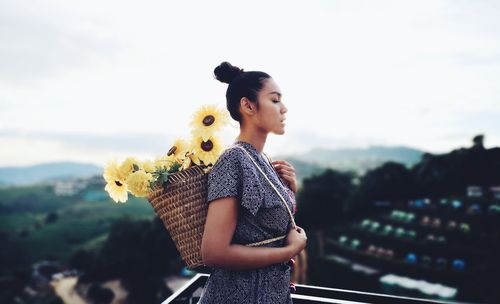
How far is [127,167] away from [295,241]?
0.74 meters

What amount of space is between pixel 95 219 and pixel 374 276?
54.3 m

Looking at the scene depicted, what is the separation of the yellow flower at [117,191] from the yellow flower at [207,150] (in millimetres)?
335

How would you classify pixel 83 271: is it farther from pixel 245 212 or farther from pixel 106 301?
pixel 245 212

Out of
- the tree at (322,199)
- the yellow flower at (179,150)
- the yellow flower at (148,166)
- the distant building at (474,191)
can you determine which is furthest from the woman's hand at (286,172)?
the tree at (322,199)

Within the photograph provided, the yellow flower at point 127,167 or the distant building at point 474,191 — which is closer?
the yellow flower at point 127,167

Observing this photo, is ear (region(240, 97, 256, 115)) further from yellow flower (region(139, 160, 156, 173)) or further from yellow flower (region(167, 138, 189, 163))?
yellow flower (region(139, 160, 156, 173))

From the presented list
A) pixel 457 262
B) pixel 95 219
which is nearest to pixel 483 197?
pixel 457 262

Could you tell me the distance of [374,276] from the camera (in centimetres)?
3847

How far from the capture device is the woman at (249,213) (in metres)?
1.34

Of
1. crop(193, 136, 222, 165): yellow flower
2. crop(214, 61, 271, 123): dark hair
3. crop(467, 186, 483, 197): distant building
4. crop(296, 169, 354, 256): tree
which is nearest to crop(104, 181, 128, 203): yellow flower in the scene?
crop(193, 136, 222, 165): yellow flower

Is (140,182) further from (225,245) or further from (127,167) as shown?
(225,245)

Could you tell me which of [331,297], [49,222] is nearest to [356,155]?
[49,222]

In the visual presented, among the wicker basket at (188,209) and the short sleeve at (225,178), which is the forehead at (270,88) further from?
the wicker basket at (188,209)

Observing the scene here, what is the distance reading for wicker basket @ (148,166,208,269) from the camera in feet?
4.84
